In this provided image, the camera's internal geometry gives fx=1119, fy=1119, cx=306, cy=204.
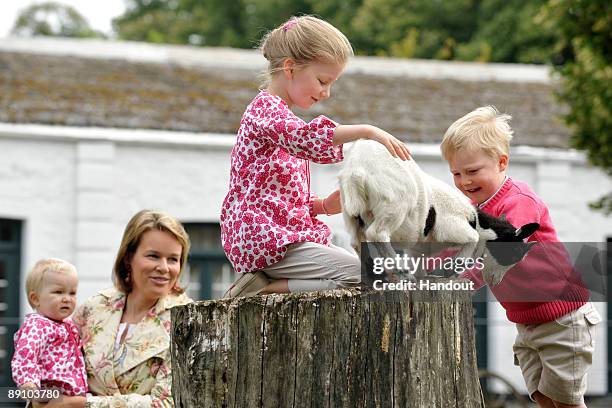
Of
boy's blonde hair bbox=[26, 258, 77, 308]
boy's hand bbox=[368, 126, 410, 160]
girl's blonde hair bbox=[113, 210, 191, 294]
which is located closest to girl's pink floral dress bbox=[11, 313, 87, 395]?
boy's blonde hair bbox=[26, 258, 77, 308]

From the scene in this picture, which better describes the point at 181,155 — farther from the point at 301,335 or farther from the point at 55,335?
the point at 301,335

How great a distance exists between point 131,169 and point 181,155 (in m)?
0.73

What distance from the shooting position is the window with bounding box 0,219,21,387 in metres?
14.8

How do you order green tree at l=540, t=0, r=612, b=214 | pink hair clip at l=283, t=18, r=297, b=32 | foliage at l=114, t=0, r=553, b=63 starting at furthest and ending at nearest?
1. foliage at l=114, t=0, r=553, b=63
2. green tree at l=540, t=0, r=612, b=214
3. pink hair clip at l=283, t=18, r=297, b=32

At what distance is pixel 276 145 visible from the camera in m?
4.16

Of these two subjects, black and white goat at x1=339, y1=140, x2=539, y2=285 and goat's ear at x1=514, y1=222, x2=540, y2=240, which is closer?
black and white goat at x1=339, y1=140, x2=539, y2=285

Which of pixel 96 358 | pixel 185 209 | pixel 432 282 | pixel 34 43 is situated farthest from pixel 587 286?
pixel 34 43

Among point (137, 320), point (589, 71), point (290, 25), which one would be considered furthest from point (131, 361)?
point (589, 71)

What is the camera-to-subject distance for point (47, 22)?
36875 millimetres

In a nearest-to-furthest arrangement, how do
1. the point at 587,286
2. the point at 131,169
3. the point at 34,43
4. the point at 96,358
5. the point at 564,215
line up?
the point at 587,286
the point at 96,358
the point at 131,169
the point at 564,215
the point at 34,43

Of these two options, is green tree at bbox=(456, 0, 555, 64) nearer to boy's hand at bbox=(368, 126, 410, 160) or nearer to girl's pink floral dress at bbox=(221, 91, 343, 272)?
girl's pink floral dress at bbox=(221, 91, 343, 272)

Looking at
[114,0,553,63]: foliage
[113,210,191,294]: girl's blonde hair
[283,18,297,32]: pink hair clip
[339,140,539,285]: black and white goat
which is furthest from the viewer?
[114,0,553,63]: foliage

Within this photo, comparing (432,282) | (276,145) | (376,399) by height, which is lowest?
(376,399)

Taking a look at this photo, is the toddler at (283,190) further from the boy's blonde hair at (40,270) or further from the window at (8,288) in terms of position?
the window at (8,288)
